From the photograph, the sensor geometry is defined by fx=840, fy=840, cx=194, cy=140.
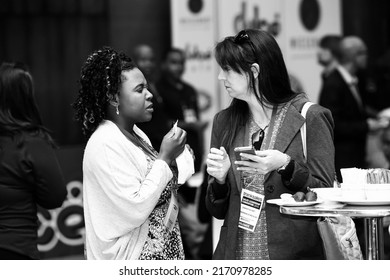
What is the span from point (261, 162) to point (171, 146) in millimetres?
516

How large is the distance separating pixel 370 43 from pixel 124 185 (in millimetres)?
8018

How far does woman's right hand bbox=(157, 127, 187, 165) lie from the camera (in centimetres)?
386

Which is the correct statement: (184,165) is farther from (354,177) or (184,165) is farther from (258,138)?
(354,177)

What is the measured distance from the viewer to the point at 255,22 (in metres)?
9.21

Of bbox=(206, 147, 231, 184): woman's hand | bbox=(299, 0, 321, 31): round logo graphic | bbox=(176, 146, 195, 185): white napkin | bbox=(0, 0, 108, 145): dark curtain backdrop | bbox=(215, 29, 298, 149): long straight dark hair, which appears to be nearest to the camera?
bbox=(206, 147, 231, 184): woman's hand

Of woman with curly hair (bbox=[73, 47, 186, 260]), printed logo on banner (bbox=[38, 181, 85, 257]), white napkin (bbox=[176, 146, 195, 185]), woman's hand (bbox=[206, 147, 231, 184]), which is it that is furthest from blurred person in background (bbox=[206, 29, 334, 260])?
printed logo on banner (bbox=[38, 181, 85, 257])

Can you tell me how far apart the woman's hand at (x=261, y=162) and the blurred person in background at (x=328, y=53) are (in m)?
4.20

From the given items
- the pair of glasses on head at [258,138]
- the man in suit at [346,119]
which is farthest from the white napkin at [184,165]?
the man in suit at [346,119]

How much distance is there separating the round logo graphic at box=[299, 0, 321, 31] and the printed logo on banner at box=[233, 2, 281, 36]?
38 centimetres

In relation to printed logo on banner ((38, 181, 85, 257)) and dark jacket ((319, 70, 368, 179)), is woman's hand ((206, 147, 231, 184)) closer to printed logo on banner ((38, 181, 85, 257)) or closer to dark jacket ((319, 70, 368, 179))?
dark jacket ((319, 70, 368, 179))

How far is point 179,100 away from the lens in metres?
8.32

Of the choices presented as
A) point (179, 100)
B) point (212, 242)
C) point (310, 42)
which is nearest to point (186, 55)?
point (179, 100)

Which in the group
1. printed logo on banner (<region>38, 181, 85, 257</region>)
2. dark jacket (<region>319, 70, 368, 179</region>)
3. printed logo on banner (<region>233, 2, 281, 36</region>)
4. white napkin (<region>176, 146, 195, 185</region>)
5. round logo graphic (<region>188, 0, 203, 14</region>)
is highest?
round logo graphic (<region>188, 0, 203, 14</region>)
